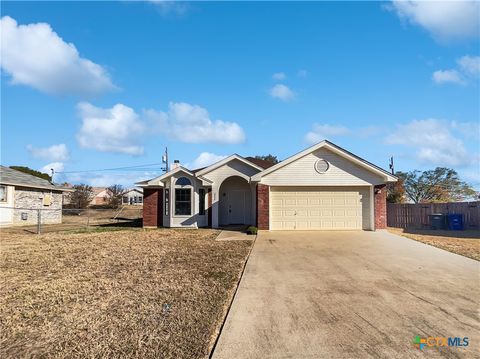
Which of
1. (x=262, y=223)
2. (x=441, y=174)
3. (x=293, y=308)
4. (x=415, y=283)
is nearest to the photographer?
(x=293, y=308)

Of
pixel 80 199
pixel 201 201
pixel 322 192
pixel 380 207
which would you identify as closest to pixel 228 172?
pixel 201 201

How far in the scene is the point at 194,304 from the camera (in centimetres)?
581

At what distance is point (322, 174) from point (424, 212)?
10.2 meters

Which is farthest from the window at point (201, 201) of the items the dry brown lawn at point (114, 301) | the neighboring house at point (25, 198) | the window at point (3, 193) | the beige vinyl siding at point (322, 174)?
the window at point (3, 193)

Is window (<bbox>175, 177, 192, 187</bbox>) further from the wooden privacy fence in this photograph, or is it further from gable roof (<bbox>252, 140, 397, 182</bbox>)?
the wooden privacy fence

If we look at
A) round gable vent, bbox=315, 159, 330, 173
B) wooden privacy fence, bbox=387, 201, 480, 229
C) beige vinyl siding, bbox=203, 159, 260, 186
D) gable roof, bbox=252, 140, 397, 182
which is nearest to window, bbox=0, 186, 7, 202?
beige vinyl siding, bbox=203, 159, 260, 186

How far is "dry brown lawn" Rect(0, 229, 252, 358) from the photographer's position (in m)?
4.31

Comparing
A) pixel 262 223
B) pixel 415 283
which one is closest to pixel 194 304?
pixel 415 283

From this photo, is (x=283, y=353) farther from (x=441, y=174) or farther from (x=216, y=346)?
(x=441, y=174)

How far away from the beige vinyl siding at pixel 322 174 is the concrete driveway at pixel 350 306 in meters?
6.75

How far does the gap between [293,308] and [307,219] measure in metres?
11.8

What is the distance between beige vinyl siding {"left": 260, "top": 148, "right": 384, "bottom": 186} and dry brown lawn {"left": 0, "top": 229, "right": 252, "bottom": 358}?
661 cm

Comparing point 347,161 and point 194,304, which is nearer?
point 194,304

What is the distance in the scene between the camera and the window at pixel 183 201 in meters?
19.8
